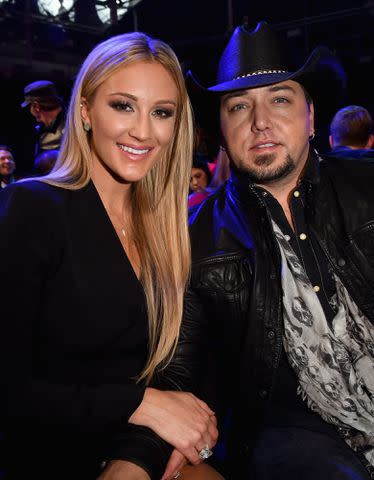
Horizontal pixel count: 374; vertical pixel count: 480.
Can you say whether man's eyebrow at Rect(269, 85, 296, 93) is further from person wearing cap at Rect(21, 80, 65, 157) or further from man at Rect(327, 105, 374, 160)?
person wearing cap at Rect(21, 80, 65, 157)

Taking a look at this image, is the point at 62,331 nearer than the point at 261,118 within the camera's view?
Yes

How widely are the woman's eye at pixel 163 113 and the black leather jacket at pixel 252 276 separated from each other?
0.46m

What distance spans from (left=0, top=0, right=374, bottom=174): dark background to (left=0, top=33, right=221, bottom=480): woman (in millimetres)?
6246

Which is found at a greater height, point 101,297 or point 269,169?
point 269,169

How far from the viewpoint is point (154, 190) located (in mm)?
2281

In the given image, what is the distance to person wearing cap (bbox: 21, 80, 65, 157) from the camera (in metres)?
5.88

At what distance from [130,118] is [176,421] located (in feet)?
3.79

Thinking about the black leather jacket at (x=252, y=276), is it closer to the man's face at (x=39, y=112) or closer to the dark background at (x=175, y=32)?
the man's face at (x=39, y=112)

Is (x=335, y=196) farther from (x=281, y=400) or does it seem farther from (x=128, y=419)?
(x=128, y=419)

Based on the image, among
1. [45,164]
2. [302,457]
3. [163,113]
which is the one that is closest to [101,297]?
[163,113]

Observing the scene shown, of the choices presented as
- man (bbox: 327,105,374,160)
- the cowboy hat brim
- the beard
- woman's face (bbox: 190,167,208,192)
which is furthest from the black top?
man (bbox: 327,105,374,160)

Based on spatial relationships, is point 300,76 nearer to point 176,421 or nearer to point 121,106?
point 121,106

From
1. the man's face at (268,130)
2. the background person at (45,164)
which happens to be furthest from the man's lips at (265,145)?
the background person at (45,164)

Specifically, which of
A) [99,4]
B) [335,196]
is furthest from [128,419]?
[99,4]
